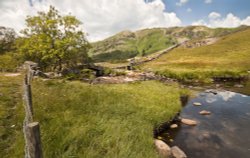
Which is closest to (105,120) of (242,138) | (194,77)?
(242,138)

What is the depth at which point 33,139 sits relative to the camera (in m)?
4.55

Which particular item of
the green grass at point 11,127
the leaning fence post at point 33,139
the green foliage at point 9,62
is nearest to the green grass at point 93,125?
the green grass at point 11,127

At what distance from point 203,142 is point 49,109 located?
9894mm

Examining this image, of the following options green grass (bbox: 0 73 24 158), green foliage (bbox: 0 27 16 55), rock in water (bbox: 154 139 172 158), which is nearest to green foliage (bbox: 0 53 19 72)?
green foliage (bbox: 0 27 16 55)

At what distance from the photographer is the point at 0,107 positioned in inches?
461

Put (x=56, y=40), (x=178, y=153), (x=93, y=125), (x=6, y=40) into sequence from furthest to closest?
(x=6, y=40) < (x=56, y=40) < (x=178, y=153) < (x=93, y=125)

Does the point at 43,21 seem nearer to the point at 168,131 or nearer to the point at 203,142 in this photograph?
the point at 168,131

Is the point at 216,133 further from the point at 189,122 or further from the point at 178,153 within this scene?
the point at 178,153

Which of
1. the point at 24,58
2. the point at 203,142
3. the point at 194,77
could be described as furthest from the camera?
the point at 24,58

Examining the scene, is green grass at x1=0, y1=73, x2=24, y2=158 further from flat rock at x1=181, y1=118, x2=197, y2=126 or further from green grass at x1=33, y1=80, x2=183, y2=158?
flat rock at x1=181, y1=118, x2=197, y2=126

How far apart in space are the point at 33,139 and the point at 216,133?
13.7m

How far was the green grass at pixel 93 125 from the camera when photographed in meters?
8.52

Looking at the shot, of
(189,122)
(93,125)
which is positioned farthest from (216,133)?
(93,125)

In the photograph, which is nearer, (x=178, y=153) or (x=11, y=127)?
(x=11, y=127)
